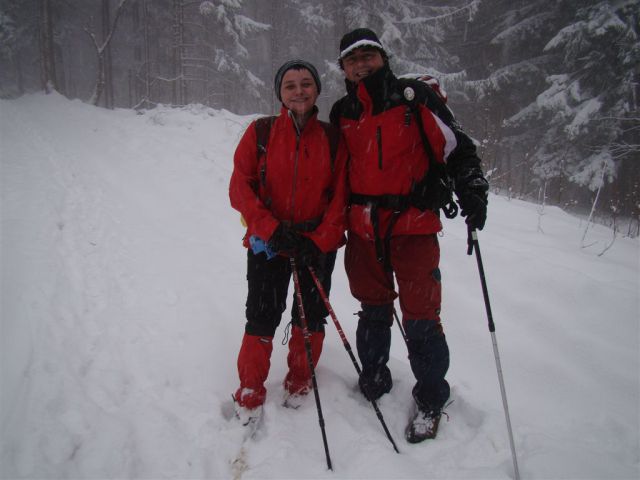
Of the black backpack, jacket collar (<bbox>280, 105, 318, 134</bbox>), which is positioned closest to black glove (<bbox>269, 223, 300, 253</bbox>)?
jacket collar (<bbox>280, 105, 318, 134</bbox>)

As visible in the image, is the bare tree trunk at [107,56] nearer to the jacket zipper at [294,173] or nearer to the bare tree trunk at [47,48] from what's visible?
the bare tree trunk at [47,48]

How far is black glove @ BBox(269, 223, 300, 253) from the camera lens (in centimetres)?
242

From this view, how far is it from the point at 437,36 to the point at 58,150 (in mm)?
17234

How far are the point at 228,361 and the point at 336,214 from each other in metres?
1.77

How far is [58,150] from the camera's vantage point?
9781mm

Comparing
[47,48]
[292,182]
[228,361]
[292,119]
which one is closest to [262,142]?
[292,119]

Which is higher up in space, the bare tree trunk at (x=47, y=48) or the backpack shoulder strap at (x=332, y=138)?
the bare tree trunk at (x=47, y=48)

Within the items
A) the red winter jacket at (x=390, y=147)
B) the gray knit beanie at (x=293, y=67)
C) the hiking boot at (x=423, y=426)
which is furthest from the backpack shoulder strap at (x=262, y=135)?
the hiking boot at (x=423, y=426)

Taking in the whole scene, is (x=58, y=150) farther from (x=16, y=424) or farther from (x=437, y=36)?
(x=437, y=36)

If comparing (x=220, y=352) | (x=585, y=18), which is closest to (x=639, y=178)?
(x=585, y=18)

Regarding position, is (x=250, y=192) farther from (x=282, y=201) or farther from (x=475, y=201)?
(x=475, y=201)

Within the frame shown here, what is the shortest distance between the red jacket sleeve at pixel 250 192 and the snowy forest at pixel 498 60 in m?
5.90

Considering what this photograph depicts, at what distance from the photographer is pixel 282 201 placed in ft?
8.55

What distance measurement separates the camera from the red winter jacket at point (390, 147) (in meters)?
2.45
